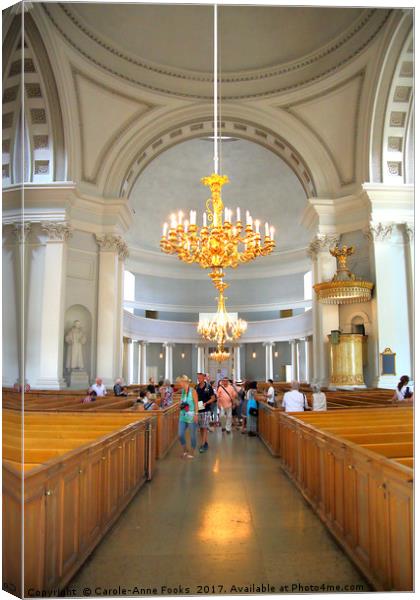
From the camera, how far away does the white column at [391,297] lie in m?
3.88

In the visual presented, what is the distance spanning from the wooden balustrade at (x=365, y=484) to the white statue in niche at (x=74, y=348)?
882 centimetres

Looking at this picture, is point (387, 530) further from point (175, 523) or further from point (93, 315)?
point (93, 315)

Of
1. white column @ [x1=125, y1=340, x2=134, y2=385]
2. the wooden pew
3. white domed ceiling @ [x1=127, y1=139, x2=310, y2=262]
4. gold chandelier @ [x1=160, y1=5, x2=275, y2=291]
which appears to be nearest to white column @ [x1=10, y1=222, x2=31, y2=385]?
the wooden pew

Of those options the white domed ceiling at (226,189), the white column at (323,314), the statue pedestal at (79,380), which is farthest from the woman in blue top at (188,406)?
the white domed ceiling at (226,189)

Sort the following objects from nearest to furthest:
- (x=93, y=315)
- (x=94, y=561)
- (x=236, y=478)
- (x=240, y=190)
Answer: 1. (x=94, y=561)
2. (x=236, y=478)
3. (x=93, y=315)
4. (x=240, y=190)

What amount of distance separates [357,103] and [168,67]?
215 inches

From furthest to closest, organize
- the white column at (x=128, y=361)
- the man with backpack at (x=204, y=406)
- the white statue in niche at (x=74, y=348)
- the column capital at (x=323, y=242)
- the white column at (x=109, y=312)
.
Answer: the white column at (x=128, y=361), the white column at (x=109, y=312), the column capital at (x=323, y=242), the white statue in niche at (x=74, y=348), the man with backpack at (x=204, y=406)

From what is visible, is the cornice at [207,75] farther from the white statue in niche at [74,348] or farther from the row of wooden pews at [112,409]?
the row of wooden pews at [112,409]

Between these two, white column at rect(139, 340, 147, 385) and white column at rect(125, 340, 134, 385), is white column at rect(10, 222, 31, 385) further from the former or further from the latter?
white column at rect(139, 340, 147, 385)

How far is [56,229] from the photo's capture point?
13.1 metres

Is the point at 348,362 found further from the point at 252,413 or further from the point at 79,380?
the point at 79,380

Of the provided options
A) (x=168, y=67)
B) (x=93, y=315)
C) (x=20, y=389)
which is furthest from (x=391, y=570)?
(x=168, y=67)

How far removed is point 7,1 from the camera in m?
3.03

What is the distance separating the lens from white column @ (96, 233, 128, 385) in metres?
14.5
